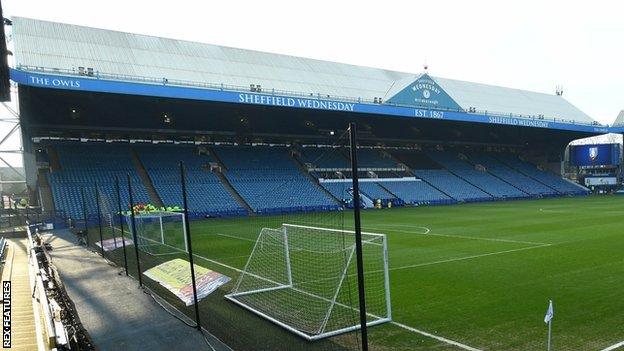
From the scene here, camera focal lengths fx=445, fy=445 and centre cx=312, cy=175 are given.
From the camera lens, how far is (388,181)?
4697 cm

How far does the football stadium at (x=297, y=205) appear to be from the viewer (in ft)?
27.1

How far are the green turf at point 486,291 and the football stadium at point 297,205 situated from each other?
0.06m

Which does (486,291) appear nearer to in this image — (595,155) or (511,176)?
(511,176)

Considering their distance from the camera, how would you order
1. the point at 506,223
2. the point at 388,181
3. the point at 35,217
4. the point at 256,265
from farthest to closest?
the point at 388,181 < the point at 35,217 < the point at 506,223 < the point at 256,265

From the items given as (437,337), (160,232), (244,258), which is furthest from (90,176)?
(437,337)

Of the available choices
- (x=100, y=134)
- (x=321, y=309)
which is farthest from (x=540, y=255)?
(x=100, y=134)

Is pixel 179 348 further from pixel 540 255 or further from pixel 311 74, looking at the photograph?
pixel 311 74

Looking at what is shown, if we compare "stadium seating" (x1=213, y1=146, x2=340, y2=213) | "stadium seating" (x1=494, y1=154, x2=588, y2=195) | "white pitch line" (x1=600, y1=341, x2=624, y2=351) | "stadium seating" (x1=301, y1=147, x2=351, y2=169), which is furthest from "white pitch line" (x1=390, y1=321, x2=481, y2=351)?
"stadium seating" (x1=494, y1=154, x2=588, y2=195)

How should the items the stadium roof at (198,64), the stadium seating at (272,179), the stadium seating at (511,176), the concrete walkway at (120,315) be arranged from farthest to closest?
the stadium seating at (511,176), the stadium seating at (272,179), the stadium roof at (198,64), the concrete walkway at (120,315)

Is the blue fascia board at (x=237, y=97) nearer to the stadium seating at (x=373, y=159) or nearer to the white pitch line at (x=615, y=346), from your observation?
the stadium seating at (x=373, y=159)

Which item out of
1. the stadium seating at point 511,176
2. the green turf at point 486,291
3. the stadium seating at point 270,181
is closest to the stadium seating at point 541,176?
the stadium seating at point 511,176

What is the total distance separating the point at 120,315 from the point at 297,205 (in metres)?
29.7

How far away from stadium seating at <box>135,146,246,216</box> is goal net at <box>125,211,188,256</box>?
45.2 feet

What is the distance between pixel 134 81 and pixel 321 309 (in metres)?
26.7
